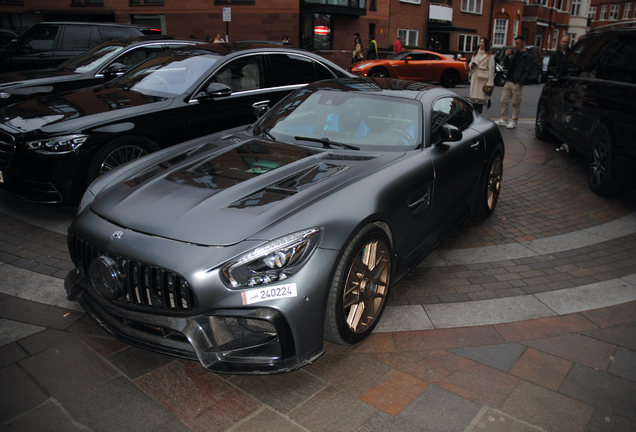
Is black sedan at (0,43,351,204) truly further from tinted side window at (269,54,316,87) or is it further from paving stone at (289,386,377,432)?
paving stone at (289,386,377,432)

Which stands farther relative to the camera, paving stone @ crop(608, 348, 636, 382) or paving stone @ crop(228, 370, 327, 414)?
paving stone @ crop(608, 348, 636, 382)

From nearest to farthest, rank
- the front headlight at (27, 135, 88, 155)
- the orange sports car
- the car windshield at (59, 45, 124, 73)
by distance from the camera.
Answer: the front headlight at (27, 135, 88, 155) → the car windshield at (59, 45, 124, 73) → the orange sports car

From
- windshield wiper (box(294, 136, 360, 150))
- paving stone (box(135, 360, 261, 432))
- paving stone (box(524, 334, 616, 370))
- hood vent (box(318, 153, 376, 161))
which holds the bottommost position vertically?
paving stone (box(135, 360, 261, 432))

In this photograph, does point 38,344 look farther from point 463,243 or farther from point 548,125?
point 548,125

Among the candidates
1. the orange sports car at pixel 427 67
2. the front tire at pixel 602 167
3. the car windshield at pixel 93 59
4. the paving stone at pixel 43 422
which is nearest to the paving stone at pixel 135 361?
the paving stone at pixel 43 422

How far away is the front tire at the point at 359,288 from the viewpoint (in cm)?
267

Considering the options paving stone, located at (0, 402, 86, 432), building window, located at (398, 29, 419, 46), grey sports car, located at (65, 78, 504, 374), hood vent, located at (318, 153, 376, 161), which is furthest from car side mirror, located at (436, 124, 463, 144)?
building window, located at (398, 29, 419, 46)

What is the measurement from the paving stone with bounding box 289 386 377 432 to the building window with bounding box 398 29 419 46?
104 ft

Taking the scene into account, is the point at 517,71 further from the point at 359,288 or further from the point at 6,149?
the point at 6,149

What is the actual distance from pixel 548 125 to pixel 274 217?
748 centimetres

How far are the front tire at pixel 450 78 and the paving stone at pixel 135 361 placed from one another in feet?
65.1

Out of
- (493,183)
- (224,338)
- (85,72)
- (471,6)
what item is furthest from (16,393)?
(471,6)

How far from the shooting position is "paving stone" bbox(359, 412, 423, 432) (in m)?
2.36

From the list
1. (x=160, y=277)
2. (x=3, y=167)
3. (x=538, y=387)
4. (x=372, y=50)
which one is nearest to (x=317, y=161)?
(x=160, y=277)
